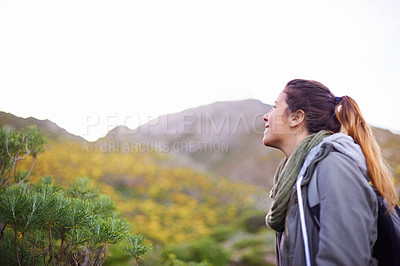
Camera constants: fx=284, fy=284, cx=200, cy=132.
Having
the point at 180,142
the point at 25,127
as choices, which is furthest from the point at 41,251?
the point at 180,142

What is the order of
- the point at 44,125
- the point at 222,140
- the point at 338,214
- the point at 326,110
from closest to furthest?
1. the point at 338,214
2. the point at 326,110
3. the point at 44,125
4. the point at 222,140

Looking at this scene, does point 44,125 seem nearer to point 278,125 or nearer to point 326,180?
point 278,125

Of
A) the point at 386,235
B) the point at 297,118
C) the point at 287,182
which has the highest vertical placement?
the point at 297,118

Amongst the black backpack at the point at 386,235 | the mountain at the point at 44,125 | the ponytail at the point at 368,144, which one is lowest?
the black backpack at the point at 386,235

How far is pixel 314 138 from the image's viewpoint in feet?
3.42

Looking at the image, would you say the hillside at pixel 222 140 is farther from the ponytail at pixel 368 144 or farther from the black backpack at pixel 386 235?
the black backpack at pixel 386 235

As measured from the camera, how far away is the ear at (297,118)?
45.8 inches

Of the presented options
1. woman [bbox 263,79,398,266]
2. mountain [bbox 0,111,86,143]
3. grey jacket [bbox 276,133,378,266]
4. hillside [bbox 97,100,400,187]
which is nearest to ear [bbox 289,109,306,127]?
woman [bbox 263,79,398,266]

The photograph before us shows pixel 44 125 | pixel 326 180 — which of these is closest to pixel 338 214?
pixel 326 180

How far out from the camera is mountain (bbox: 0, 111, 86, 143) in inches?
73.7

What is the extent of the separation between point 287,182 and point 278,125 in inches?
11.9

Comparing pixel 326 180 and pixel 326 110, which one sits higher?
pixel 326 110

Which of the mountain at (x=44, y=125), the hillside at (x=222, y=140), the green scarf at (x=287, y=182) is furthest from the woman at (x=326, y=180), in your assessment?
the hillside at (x=222, y=140)

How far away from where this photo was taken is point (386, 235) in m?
0.83
